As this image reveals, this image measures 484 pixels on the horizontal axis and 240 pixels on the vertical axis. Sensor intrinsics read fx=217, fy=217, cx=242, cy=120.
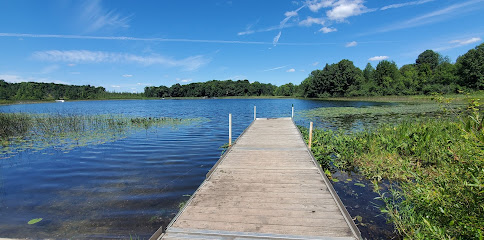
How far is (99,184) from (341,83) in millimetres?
82478

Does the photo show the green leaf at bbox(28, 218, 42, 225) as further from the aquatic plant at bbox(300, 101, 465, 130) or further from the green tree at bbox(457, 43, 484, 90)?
the green tree at bbox(457, 43, 484, 90)

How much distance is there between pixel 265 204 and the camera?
400 centimetres

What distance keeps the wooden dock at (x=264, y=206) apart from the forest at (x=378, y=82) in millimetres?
38418

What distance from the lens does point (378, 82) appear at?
79875 mm

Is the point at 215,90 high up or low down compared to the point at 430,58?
down

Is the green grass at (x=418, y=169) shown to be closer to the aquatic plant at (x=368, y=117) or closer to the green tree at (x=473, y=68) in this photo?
the aquatic plant at (x=368, y=117)

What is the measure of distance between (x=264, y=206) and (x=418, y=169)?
576 cm

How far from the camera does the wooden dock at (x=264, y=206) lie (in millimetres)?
3180

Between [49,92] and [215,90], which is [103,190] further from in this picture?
[49,92]

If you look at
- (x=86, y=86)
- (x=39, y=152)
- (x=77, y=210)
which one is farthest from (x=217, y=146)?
(x=86, y=86)

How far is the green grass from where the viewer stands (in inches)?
115

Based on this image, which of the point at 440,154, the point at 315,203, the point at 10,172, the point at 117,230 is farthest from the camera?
the point at 10,172

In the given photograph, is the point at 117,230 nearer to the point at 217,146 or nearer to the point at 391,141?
the point at 217,146

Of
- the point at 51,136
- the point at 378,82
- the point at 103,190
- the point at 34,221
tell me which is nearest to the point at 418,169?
the point at 103,190
